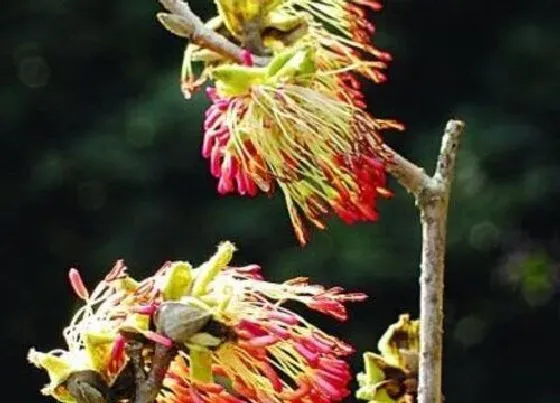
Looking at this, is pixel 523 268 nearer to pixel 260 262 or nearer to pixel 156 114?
pixel 260 262

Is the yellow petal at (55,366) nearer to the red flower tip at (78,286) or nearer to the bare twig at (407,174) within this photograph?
the red flower tip at (78,286)

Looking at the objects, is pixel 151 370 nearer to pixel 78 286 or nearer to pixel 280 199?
pixel 78 286

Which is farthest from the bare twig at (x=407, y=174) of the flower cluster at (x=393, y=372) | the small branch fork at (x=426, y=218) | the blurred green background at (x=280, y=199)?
the blurred green background at (x=280, y=199)

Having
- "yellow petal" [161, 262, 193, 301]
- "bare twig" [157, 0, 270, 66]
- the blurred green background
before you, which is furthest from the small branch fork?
the blurred green background

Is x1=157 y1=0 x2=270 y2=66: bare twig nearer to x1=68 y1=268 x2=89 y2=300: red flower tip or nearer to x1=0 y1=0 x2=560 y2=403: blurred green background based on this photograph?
x1=68 y1=268 x2=89 y2=300: red flower tip

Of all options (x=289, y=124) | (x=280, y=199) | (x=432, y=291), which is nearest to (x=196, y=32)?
(x=289, y=124)

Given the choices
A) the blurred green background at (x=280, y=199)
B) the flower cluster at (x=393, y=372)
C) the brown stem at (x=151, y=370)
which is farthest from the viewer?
the blurred green background at (x=280, y=199)
